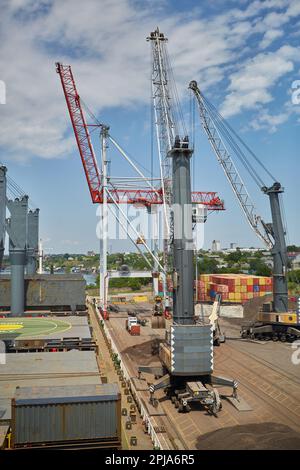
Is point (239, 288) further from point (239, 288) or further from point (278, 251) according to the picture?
point (278, 251)

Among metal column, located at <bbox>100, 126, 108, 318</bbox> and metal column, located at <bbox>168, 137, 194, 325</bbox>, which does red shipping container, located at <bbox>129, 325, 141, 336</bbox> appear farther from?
metal column, located at <bbox>168, 137, 194, 325</bbox>

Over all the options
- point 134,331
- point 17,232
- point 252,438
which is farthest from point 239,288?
point 252,438

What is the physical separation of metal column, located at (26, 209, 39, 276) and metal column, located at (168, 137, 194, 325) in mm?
41854

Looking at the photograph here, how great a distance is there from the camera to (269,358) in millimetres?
34875

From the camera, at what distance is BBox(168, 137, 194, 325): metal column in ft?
81.2

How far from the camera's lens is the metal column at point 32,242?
6419cm

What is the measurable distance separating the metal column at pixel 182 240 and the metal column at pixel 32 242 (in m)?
41.9

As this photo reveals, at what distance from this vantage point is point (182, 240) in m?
25.1

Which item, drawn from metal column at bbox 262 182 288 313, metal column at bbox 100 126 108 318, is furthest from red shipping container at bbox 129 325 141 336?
metal column at bbox 262 182 288 313

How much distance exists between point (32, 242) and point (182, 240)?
45886 millimetres

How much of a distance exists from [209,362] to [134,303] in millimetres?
58700

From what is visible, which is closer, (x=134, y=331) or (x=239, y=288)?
(x=134, y=331)

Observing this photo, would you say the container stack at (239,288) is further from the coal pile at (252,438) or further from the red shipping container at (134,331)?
the coal pile at (252,438)

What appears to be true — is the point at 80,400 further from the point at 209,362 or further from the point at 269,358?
the point at 269,358
